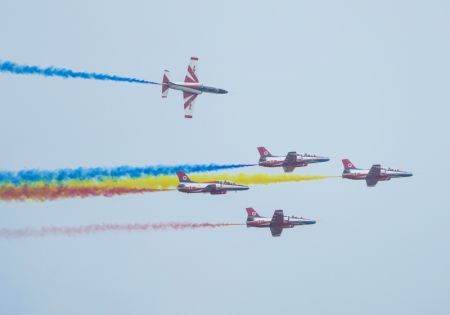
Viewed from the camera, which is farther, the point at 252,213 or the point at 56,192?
the point at 252,213

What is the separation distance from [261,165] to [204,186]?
831 cm

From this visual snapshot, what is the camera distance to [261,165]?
13688cm

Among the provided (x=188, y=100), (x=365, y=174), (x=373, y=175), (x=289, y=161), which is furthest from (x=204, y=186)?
(x=373, y=175)

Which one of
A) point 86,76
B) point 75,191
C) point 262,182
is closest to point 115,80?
point 86,76

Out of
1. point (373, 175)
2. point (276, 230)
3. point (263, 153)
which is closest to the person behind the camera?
point (276, 230)

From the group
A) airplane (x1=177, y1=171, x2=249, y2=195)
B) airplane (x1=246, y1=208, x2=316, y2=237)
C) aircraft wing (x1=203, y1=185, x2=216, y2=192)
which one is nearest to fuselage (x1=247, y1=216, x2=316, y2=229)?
airplane (x1=246, y1=208, x2=316, y2=237)

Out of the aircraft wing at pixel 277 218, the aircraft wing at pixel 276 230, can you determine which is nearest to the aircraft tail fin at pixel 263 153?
the aircraft wing at pixel 277 218

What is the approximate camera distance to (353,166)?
14200 centimetres

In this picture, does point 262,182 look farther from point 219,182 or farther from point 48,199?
point 48,199

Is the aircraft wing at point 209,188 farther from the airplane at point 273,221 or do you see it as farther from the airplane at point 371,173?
the airplane at point 371,173

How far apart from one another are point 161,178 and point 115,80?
11.9 meters

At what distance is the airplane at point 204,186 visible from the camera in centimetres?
13088

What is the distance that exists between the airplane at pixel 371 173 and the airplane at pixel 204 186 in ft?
45.8

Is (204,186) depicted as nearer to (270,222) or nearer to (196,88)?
(270,222)
